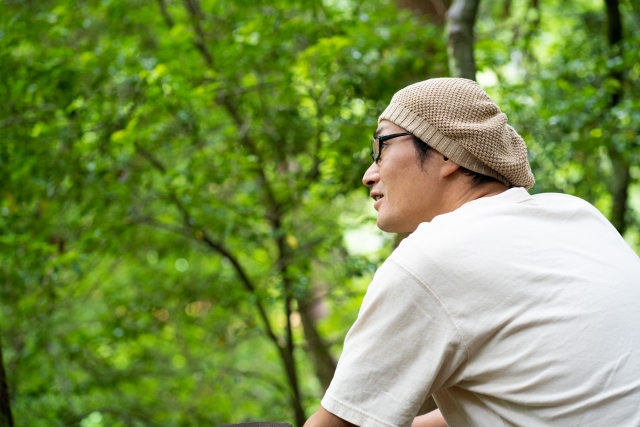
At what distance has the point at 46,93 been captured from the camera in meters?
3.87

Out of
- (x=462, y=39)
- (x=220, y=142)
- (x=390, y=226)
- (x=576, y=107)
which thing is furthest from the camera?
(x=220, y=142)

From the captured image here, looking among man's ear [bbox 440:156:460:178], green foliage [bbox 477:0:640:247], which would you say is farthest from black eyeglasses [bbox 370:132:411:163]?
green foliage [bbox 477:0:640:247]

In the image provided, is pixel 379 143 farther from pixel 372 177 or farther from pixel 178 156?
pixel 178 156

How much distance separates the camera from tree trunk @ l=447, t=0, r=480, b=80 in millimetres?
2730

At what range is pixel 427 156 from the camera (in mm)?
1604

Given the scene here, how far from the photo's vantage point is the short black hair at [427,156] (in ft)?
5.19

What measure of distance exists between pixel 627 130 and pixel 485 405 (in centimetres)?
262

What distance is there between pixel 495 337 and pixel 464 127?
0.52 meters

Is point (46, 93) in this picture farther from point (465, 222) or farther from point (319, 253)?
point (465, 222)

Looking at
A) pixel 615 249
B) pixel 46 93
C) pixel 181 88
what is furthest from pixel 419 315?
pixel 46 93

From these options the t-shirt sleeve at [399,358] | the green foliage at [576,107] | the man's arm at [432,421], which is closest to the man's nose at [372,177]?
the t-shirt sleeve at [399,358]

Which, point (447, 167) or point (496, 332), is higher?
point (447, 167)

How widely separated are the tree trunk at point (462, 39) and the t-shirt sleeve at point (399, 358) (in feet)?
5.50

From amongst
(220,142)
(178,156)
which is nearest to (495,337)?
(220,142)
